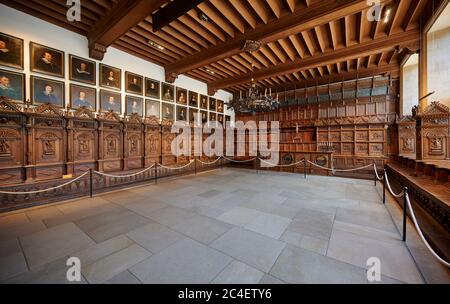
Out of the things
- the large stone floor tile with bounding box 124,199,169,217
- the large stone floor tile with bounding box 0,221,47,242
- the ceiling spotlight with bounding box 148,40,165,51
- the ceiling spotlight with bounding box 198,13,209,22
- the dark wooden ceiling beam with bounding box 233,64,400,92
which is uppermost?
the dark wooden ceiling beam with bounding box 233,64,400,92

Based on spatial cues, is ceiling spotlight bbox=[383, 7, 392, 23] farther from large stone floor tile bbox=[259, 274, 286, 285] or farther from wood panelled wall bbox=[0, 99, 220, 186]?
wood panelled wall bbox=[0, 99, 220, 186]

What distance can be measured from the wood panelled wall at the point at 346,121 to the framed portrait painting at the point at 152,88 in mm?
7468

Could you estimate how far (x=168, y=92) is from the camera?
9.10 meters

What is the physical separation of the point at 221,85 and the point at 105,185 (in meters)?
8.42

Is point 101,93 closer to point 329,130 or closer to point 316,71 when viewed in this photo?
point 316,71

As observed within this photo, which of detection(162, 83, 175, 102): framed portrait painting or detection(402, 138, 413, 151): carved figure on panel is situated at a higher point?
detection(162, 83, 175, 102): framed portrait painting

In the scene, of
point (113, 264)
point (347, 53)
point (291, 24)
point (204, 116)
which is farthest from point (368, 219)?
point (204, 116)

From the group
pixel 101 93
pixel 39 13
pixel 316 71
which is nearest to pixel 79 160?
pixel 101 93

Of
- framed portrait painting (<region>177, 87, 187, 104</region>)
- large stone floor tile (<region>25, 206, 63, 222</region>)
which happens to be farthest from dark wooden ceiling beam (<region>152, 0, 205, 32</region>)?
large stone floor tile (<region>25, 206, 63, 222</region>)

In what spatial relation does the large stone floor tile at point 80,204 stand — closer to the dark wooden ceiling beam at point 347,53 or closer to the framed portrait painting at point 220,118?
the dark wooden ceiling beam at point 347,53

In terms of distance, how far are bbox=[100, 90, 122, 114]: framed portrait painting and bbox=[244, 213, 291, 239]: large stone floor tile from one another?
6844mm

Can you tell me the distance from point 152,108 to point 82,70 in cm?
283

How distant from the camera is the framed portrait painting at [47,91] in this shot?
521 centimetres

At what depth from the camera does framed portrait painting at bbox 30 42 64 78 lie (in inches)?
204
